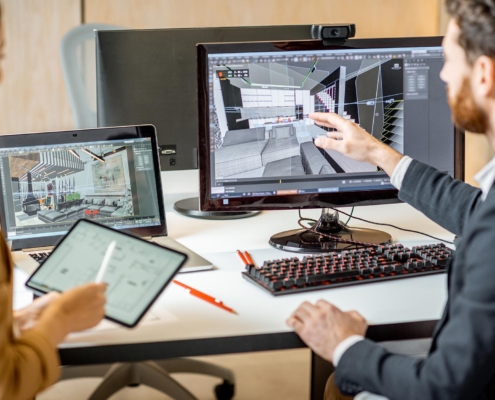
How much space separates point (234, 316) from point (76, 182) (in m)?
0.55

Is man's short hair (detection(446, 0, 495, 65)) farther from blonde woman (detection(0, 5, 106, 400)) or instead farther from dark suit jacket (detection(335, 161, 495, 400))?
blonde woman (detection(0, 5, 106, 400))

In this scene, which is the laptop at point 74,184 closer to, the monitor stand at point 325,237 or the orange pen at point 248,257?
the orange pen at point 248,257

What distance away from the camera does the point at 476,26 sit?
963mm

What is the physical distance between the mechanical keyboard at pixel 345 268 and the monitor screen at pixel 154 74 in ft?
2.10

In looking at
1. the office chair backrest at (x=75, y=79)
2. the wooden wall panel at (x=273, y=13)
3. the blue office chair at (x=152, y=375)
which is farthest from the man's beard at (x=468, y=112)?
the wooden wall panel at (x=273, y=13)

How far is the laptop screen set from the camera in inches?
56.4

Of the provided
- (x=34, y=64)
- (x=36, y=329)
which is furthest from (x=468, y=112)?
(x=34, y=64)

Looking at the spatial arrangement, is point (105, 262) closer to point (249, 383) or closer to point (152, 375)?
point (152, 375)

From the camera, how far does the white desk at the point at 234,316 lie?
102 centimetres

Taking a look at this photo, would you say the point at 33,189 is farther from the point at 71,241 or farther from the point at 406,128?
the point at 406,128

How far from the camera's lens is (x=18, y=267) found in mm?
1356

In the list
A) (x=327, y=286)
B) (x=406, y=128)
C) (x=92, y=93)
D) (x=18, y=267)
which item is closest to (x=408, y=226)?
(x=406, y=128)

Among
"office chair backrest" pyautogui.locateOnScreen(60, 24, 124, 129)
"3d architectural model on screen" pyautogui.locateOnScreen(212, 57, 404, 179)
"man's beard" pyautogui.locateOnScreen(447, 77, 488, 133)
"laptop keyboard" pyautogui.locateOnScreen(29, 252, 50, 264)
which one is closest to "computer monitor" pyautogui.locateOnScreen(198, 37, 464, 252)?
"3d architectural model on screen" pyautogui.locateOnScreen(212, 57, 404, 179)

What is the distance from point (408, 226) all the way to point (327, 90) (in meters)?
0.43
